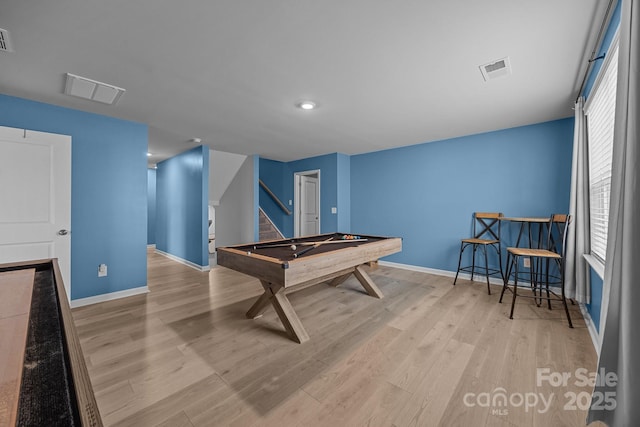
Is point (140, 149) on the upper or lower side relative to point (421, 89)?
lower

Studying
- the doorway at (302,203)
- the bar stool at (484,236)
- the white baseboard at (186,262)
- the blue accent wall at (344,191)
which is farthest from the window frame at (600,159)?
the white baseboard at (186,262)

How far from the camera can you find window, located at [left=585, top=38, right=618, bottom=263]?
6.13 feet

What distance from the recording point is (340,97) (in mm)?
A: 2703

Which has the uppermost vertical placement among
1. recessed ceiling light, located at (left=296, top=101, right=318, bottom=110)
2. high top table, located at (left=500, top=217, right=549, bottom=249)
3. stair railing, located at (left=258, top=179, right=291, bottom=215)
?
recessed ceiling light, located at (left=296, top=101, right=318, bottom=110)

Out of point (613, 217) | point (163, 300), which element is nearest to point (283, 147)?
point (163, 300)

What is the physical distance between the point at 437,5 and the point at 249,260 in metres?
2.16

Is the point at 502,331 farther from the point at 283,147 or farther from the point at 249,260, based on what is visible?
the point at 283,147

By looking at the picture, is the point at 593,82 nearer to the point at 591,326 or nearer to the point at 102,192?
the point at 591,326

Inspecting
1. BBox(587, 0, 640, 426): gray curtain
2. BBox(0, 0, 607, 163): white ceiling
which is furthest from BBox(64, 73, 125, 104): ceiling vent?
BBox(587, 0, 640, 426): gray curtain

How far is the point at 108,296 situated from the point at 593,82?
17.7 feet

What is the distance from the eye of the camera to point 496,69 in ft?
7.11

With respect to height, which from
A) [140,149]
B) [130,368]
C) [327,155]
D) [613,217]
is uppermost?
[327,155]

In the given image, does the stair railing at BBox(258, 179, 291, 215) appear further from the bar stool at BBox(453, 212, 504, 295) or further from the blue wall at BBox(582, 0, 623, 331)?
the blue wall at BBox(582, 0, 623, 331)

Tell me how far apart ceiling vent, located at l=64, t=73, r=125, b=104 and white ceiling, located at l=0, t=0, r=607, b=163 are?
0.08 m
